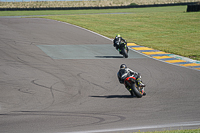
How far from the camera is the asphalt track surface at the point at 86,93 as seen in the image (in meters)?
8.80

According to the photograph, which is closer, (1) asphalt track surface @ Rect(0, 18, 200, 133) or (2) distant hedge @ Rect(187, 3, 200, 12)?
(1) asphalt track surface @ Rect(0, 18, 200, 133)

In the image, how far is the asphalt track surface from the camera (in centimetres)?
880

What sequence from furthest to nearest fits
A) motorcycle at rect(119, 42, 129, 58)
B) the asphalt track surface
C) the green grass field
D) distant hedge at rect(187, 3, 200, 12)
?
distant hedge at rect(187, 3, 200, 12) → the green grass field → motorcycle at rect(119, 42, 129, 58) → the asphalt track surface

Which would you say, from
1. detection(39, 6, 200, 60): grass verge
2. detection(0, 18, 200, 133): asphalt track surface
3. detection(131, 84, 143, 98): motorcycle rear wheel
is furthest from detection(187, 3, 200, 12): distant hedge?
detection(131, 84, 143, 98): motorcycle rear wheel

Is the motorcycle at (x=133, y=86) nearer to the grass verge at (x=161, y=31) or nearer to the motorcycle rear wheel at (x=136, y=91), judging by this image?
the motorcycle rear wheel at (x=136, y=91)

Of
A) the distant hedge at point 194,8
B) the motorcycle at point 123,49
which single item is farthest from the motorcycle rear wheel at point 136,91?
the distant hedge at point 194,8

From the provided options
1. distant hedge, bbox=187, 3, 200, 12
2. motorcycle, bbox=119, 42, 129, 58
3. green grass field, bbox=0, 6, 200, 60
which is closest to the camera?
motorcycle, bbox=119, 42, 129, 58

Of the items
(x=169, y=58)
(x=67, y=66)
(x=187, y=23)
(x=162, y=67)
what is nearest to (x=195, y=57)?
(x=169, y=58)

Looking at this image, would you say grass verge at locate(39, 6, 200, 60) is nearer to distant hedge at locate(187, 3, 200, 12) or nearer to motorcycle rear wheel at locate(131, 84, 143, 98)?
distant hedge at locate(187, 3, 200, 12)

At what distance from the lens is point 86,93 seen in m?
12.3

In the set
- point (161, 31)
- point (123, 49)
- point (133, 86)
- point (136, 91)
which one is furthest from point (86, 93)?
point (161, 31)

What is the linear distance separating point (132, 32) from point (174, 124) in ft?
81.8

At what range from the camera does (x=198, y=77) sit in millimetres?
15648

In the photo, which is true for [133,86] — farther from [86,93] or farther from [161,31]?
[161,31]
